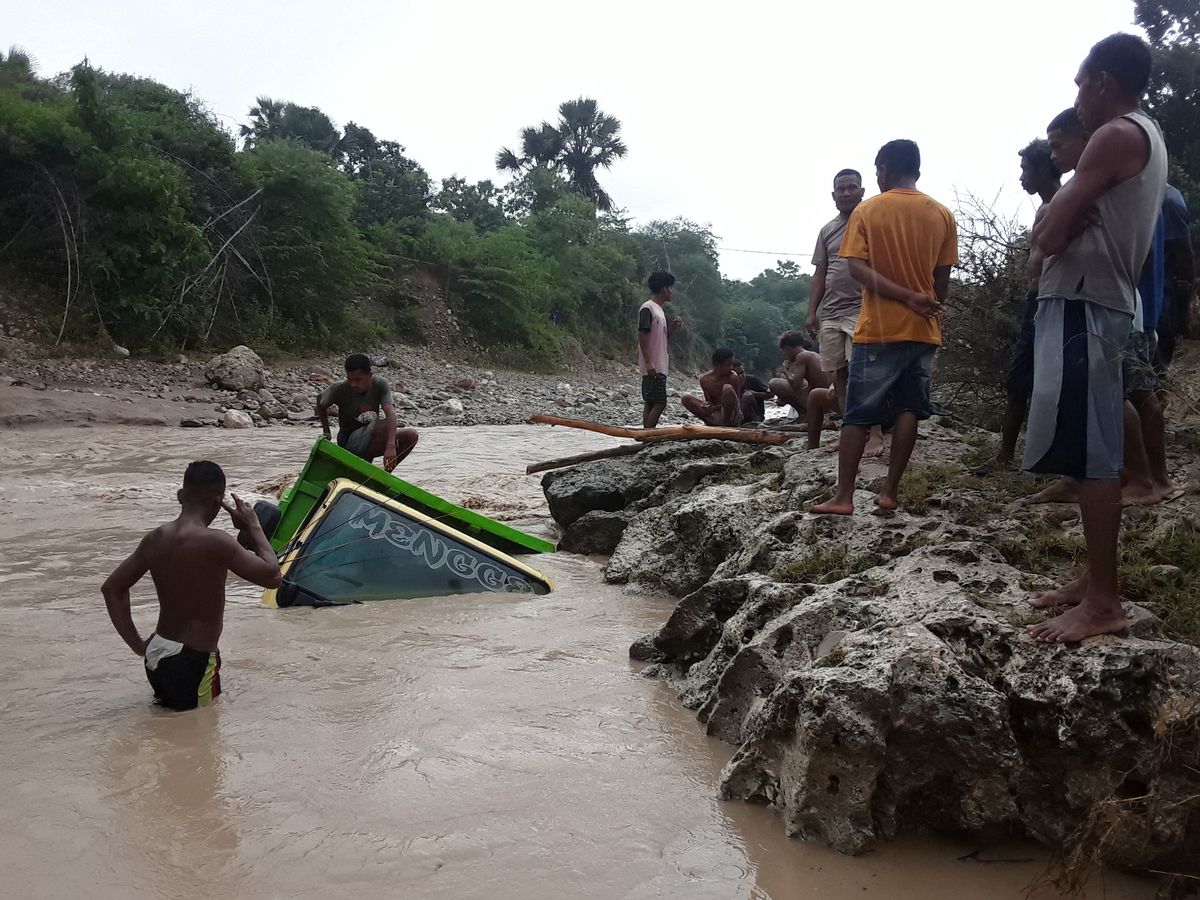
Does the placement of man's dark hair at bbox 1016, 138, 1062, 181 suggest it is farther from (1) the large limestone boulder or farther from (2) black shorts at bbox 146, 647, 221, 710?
(1) the large limestone boulder

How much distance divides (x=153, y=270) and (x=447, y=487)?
10.6 metres

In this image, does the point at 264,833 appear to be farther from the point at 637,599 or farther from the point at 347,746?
the point at 637,599

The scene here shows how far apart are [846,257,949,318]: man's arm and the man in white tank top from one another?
1.17 meters

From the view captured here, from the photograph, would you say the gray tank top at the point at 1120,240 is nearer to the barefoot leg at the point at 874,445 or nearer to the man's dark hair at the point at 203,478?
the barefoot leg at the point at 874,445

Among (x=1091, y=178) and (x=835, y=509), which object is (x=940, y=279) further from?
(x=1091, y=178)

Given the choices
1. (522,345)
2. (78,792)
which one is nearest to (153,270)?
(522,345)

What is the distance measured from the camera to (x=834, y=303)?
18.1ft

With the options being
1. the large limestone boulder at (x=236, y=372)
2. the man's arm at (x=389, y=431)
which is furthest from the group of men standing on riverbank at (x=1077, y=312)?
the large limestone boulder at (x=236, y=372)

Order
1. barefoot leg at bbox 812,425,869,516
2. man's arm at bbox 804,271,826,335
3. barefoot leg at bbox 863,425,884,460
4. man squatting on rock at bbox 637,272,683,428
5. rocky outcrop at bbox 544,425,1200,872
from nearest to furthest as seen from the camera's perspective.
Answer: rocky outcrop at bbox 544,425,1200,872
barefoot leg at bbox 812,425,869,516
barefoot leg at bbox 863,425,884,460
man's arm at bbox 804,271,826,335
man squatting on rock at bbox 637,272,683,428

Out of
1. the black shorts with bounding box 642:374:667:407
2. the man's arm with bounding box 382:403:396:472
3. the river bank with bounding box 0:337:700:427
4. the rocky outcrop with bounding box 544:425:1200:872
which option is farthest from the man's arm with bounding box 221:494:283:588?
the river bank with bounding box 0:337:700:427

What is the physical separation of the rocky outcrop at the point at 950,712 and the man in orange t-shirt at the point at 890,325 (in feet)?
1.89

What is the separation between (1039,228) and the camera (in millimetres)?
2631

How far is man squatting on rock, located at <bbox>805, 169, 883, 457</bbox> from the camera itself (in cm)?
544

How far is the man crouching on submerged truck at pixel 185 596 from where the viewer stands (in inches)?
127
